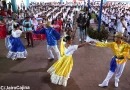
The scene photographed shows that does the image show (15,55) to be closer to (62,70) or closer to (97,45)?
(62,70)

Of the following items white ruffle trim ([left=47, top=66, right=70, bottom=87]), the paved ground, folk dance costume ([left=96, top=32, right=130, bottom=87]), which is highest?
folk dance costume ([left=96, top=32, right=130, bottom=87])

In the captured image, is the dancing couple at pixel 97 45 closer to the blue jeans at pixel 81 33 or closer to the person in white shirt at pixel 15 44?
the person in white shirt at pixel 15 44

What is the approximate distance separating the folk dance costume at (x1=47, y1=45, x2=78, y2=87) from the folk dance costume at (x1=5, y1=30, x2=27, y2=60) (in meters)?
2.29

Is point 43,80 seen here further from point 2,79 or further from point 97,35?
point 97,35

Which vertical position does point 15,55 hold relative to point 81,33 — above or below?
below

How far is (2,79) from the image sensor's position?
499cm

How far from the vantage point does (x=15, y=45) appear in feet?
20.8

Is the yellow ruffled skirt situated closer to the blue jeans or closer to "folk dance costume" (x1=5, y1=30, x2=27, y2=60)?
Answer: "folk dance costume" (x1=5, y1=30, x2=27, y2=60)

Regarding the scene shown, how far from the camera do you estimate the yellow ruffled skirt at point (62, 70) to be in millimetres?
4402

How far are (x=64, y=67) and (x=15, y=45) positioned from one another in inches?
104

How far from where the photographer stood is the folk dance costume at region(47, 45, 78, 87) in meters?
4.36

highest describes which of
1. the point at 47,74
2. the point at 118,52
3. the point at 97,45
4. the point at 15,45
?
the point at 97,45

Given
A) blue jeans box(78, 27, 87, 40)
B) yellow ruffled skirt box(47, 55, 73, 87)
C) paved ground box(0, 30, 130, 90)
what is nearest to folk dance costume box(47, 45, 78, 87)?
yellow ruffled skirt box(47, 55, 73, 87)

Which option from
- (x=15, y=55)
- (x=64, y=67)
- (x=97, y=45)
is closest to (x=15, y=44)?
(x=15, y=55)
